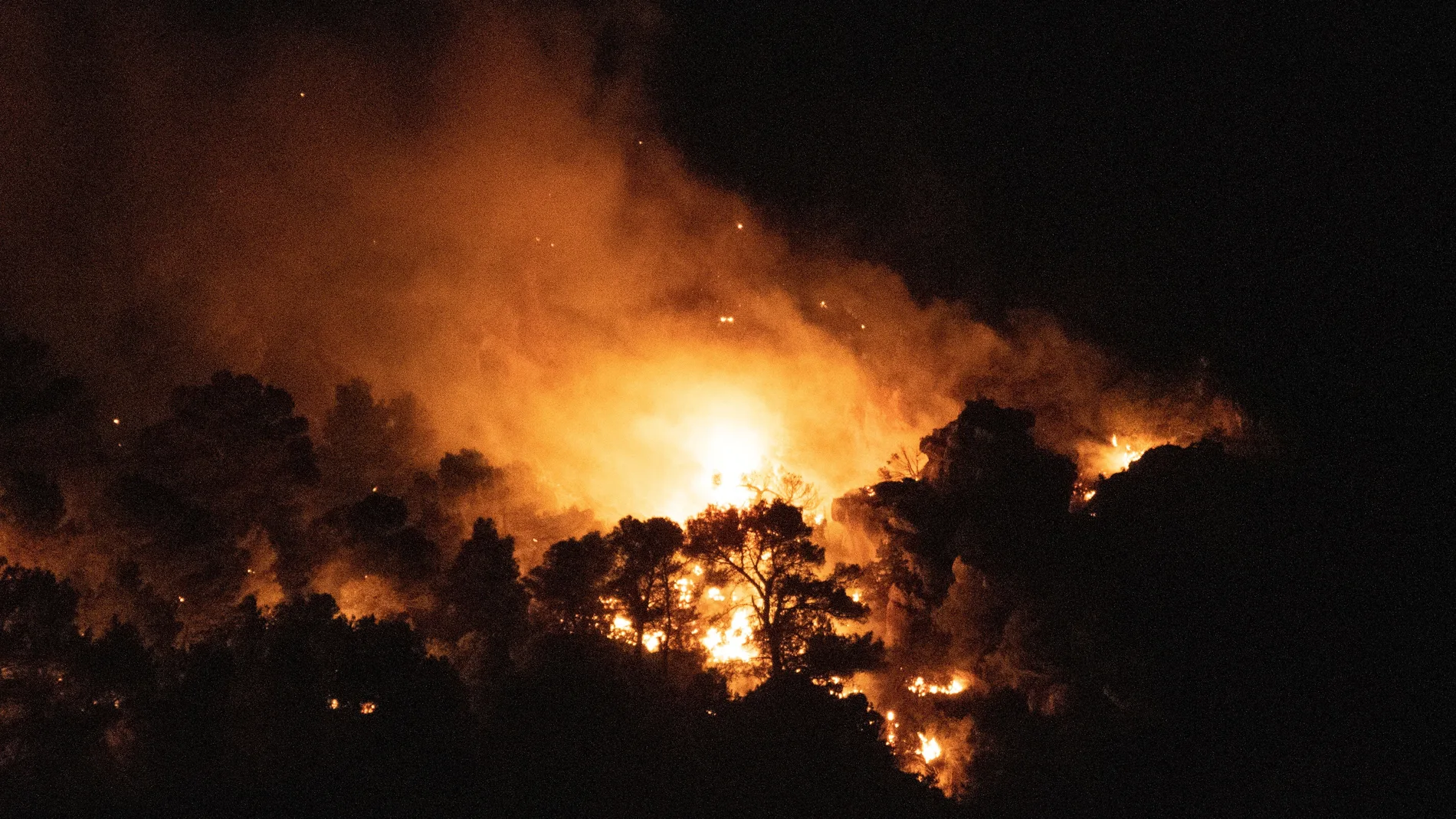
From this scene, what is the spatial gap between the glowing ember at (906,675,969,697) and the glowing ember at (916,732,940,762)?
5.84ft

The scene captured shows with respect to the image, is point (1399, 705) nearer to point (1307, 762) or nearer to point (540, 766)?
point (1307, 762)

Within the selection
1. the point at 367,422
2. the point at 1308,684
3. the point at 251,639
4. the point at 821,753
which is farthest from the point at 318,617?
the point at 1308,684

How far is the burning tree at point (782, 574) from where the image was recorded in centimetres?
2577

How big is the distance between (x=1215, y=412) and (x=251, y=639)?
4043cm

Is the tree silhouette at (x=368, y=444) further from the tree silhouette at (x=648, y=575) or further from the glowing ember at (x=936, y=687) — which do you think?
the glowing ember at (x=936, y=687)

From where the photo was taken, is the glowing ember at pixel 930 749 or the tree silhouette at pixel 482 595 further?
the glowing ember at pixel 930 749

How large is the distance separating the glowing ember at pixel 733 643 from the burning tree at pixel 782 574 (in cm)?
143

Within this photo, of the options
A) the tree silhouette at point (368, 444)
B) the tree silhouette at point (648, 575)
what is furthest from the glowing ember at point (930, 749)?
the tree silhouette at point (368, 444)

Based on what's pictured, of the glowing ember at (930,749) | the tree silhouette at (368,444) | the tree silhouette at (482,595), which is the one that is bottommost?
the glowing ember at (930,749)

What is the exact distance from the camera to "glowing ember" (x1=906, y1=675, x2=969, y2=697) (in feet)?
105

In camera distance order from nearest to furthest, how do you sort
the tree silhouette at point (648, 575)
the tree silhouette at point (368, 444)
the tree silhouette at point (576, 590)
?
1. the tree silhouette at point (648, 575)
2. the tree silhouette at point (576, 590)
3. the tree silhouette at point (368, 444)

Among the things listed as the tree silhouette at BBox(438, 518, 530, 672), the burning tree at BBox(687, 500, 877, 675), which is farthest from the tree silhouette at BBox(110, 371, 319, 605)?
the burning tree at BBox(687, 500, 877, 675)

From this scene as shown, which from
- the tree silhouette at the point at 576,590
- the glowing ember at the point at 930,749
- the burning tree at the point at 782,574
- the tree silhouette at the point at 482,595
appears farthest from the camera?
the glowing ember at the point at 930,749

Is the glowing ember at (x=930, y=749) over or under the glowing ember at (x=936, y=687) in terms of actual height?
under
